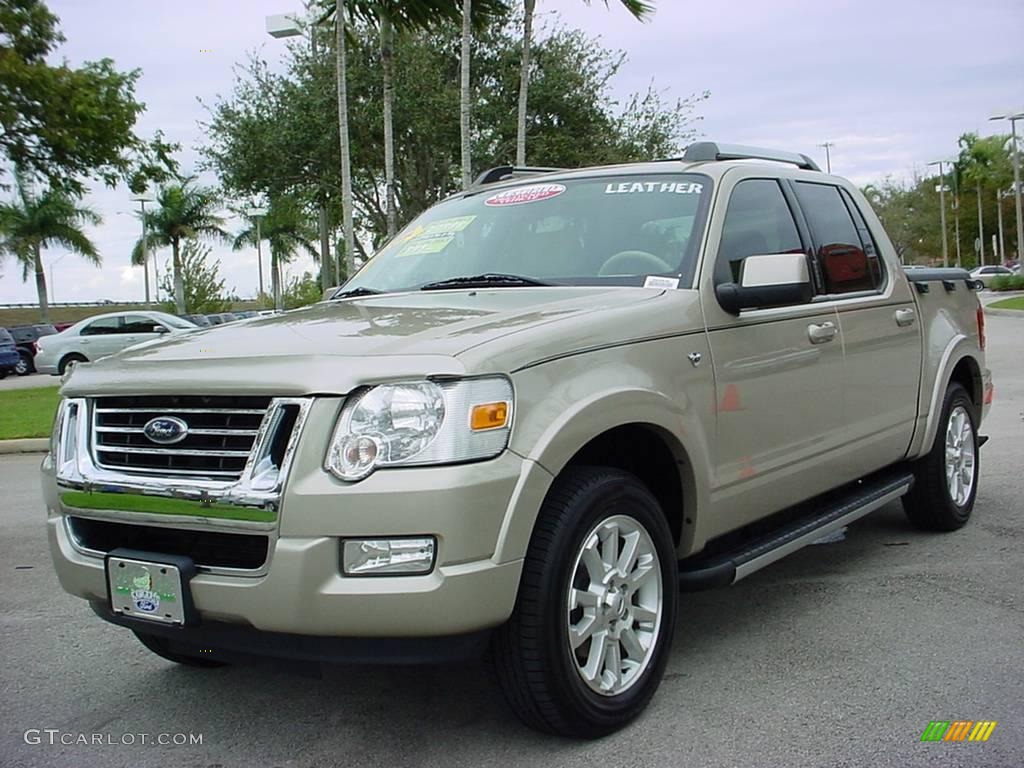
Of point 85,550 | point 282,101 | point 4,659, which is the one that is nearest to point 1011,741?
point 85,550

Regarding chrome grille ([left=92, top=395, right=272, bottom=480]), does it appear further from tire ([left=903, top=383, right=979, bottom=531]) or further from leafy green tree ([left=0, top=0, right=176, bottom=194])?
leafy green tree ([left=0, top=0, right=176, bottom=194])

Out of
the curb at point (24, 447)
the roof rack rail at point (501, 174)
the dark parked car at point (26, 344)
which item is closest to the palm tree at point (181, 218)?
the dark parked car at point (26, 344)

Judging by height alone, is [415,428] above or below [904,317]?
below

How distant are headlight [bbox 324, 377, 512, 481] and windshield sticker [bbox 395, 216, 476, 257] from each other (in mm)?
1908

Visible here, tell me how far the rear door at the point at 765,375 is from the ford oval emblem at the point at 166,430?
183cm

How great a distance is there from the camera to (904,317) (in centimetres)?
527

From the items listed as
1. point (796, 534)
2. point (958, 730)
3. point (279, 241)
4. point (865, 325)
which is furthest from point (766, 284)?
point (279, 241)

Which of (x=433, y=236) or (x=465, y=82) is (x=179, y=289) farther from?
(x=433, y=236)

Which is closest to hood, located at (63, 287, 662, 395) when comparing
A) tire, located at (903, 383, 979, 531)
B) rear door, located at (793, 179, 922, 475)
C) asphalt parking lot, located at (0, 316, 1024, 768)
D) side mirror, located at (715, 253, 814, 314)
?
side mirror, located at (715, 253, 814, 314)

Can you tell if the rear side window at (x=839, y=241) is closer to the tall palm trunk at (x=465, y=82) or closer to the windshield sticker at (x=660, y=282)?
the windshield sticker at (x=660, y=282)

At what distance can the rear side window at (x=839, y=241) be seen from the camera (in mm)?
4891

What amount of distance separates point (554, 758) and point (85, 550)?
5.14ft

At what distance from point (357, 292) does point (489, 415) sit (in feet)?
6.49

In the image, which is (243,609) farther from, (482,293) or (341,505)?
(482,293)
